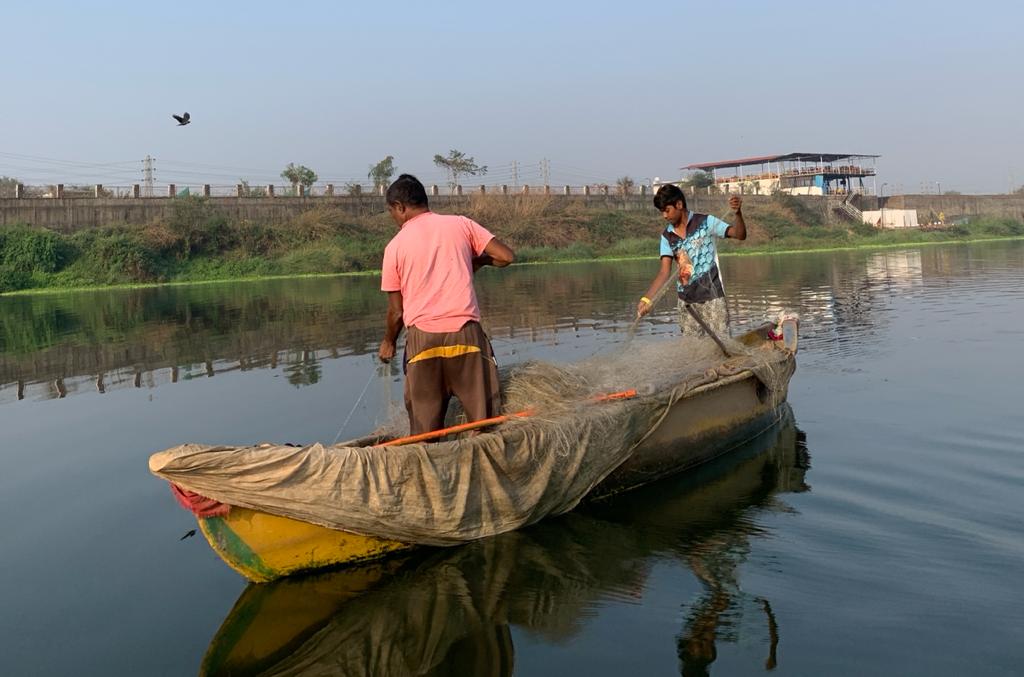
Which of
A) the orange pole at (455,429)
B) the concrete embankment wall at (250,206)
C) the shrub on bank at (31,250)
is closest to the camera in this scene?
the orange pole at (455,429)

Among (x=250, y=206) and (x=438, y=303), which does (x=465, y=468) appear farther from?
(x=250, y=206)

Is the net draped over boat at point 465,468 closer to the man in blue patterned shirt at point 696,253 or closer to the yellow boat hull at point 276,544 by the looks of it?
the yellow boat hull at point 276,544

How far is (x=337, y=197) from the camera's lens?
41.5 meters

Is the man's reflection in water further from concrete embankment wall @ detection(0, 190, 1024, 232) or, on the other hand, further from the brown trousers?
concrete embankment wall @ detection(0, 190, 1024, 232)

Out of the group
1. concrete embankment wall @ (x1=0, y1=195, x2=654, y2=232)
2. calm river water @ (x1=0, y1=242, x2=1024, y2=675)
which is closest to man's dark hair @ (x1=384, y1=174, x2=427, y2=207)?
calm river water @ (x1=0, y1=242, x2=1024, y2=675)

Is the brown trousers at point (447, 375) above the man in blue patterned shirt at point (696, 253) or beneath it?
beneath

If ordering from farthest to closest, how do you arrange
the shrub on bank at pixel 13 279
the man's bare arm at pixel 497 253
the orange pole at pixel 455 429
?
the shrub on bank at pixel 13 279
the man's bare arm at pixel 497 253
the orange pole at pixel 455 429

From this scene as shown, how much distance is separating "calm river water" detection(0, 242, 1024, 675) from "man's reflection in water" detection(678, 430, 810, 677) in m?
0.01

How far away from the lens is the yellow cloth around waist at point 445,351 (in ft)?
15.2

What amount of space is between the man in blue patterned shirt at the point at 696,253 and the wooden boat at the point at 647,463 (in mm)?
642

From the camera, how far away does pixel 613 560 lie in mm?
4453

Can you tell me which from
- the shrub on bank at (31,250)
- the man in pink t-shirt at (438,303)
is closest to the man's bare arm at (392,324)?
the man in pink t-shirt at (438,303)

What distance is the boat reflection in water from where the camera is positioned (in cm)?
357

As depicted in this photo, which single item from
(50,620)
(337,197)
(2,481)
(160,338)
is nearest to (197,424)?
(2,481)
